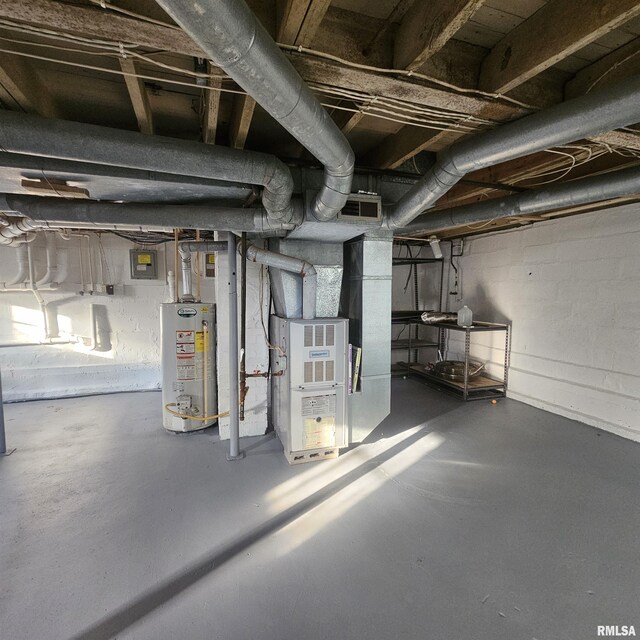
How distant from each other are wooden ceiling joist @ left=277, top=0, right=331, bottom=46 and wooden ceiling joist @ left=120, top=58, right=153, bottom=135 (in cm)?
55

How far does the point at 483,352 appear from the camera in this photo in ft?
15.2

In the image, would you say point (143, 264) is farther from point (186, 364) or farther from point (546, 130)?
point (546, 130)

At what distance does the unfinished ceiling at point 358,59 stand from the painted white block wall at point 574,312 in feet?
6.19

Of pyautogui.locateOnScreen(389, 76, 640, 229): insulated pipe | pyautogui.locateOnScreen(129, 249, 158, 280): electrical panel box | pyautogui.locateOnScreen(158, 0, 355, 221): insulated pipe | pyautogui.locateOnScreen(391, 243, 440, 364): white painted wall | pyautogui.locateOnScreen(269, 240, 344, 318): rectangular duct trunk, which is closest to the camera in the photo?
pyautogui.locateOnScreen(158, 0, 355, 221): insulated pipe

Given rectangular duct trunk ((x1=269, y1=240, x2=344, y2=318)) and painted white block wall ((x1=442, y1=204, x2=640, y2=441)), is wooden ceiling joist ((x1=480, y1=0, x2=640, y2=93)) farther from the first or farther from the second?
painted white block wall ((x1=442, y1=204, x2=640, y2=441))

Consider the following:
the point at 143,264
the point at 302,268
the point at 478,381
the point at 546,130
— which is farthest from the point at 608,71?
the point at 143,264

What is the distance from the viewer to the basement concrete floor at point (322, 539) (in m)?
1.36

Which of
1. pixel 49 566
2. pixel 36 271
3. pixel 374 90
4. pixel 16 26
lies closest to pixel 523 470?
pixel 374 90

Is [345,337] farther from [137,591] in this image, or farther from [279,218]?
[137,591]

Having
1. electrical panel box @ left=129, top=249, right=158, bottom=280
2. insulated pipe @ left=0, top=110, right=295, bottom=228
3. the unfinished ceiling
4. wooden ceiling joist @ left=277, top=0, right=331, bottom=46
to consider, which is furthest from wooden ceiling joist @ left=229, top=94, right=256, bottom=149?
electrical panel box @ left=129, top=249, right=158, bottom=280

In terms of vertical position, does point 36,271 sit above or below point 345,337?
above

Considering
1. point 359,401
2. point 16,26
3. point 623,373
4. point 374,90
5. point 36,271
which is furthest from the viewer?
point 36,271

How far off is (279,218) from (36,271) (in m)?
3.81

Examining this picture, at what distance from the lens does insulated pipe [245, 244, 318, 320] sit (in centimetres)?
248
